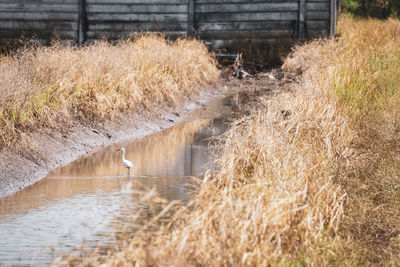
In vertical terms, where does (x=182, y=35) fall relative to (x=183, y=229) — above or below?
above

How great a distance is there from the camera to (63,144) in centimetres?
991

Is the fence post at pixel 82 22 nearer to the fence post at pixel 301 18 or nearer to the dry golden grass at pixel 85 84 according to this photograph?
the dry golden grass at pixel 85 84

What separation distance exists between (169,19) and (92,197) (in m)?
13.7

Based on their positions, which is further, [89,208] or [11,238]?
[89,208]

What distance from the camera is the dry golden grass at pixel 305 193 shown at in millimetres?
4461

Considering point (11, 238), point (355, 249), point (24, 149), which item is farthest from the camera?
point (24, 149)

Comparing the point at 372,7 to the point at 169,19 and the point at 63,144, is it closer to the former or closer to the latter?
the point at 169,19

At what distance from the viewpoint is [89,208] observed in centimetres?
722

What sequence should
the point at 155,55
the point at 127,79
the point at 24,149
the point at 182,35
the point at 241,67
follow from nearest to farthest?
the point at 24,149 < the point at 127,79 < the point at 155,55 < the point at 241,67 < the point at 182,35

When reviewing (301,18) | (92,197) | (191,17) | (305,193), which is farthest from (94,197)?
(301,18)

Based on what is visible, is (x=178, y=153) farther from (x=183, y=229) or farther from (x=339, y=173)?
(x=183, y=229)

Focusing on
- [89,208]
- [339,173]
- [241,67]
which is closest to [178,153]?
[89,208]

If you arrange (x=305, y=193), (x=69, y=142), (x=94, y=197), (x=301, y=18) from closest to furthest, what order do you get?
(x=305, y=193) < (x=94, y=197) < (x=69, y=142) < (x=301, y=18)

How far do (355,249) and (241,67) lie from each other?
580 inches
